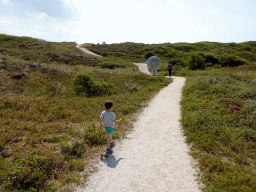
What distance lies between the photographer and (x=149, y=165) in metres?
5.35

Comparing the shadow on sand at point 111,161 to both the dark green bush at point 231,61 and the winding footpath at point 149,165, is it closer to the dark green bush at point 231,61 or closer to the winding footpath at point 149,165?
the winding footpath at point 149,165

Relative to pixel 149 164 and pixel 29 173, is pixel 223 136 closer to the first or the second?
pixel 149 164

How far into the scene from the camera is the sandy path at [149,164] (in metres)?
4.43

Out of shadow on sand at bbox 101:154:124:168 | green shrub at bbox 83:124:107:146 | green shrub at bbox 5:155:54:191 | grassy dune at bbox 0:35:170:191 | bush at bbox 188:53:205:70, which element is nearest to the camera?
green shrub at bbox 5:155:54:191

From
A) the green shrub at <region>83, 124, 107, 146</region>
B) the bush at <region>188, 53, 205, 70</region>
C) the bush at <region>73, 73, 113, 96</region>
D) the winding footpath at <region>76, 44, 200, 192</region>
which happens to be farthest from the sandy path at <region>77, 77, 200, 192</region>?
the bush at <region>188, 53, 205, 70</region>

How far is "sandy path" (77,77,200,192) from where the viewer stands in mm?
4426

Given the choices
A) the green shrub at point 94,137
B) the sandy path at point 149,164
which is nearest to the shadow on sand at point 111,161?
the sandy path at point 149,164

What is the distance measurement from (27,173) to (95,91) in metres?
12.0

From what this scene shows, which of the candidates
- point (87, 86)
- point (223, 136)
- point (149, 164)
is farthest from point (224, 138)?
point (87, 86)

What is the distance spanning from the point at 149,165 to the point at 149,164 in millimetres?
56

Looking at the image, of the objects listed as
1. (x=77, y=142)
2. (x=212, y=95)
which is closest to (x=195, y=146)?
(x=77, y=142)

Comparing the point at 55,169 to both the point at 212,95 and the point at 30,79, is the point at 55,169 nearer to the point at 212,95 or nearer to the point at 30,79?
the point at 212,95

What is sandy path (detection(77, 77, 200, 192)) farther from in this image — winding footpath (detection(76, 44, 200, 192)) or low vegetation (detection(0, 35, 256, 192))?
low vegetation (detection(0, 35, 256, 192))

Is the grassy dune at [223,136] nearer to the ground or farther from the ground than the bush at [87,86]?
nearer to the ground
